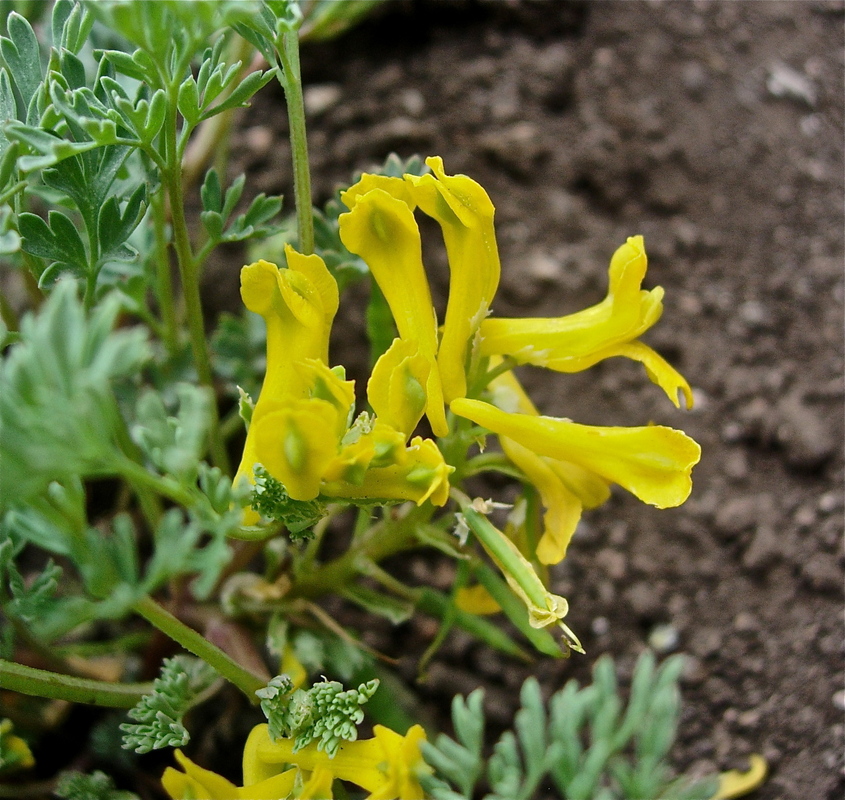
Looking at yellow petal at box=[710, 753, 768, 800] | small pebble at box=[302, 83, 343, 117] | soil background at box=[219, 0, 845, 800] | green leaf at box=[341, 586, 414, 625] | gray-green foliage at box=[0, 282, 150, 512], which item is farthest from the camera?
small pebble at box=[302, 83, 343, 117]

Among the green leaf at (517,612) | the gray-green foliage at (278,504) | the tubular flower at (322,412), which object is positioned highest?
the tubular flower at (322,412)

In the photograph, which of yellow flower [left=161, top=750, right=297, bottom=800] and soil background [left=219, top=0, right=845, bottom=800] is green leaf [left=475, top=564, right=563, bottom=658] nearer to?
yellow flower [left=161, top=750, right=297, bottom=800]

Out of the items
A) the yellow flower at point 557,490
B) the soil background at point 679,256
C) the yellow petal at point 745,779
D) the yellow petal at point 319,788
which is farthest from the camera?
the soil background at point 679,256

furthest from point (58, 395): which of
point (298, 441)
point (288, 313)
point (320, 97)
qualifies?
point (320, 97)

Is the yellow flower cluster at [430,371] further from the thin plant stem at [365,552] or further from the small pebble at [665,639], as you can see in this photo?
the small pebble at [665,639]

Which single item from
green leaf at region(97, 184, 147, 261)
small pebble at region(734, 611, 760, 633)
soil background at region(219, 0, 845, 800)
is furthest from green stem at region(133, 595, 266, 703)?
small pebble at region(734, 611, 760, 633)

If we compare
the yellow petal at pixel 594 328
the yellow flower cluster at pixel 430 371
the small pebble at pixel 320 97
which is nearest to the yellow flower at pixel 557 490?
the yellow flower cluster at pixel 430 371

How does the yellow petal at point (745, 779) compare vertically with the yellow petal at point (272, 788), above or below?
below
